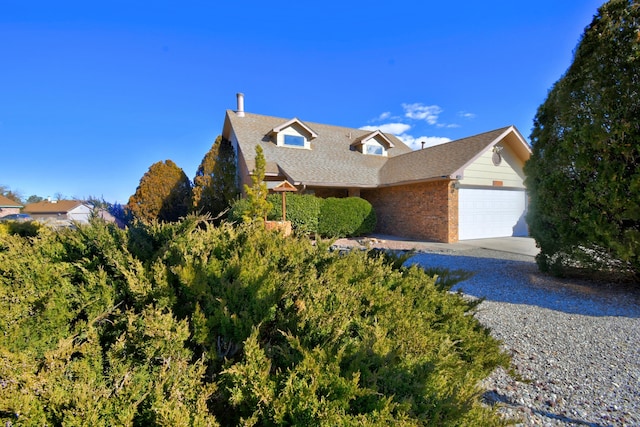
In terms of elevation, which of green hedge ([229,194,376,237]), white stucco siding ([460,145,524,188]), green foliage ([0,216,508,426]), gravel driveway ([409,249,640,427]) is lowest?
gravel driveway ([409,249,640,427])

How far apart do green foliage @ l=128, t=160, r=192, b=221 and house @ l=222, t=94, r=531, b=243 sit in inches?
130

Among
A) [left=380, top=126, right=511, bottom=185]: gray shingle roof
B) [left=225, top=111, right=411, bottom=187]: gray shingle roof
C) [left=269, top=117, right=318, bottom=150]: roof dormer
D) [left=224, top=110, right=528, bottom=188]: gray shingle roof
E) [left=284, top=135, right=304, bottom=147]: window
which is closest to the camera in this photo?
[left=380, top=126, right=511, bottom=185]: gray shingle roof

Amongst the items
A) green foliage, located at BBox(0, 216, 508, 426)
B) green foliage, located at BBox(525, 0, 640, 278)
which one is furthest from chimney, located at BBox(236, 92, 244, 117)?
green foliage, located at BBox(0, 216, 508, 426)

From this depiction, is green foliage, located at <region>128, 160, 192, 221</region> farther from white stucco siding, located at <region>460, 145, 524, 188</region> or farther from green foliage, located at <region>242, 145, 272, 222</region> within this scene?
white stucco siding, located at <region>460, 145, 524, 188</region>

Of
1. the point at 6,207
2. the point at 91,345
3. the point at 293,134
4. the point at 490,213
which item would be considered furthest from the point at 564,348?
the point at 6,207

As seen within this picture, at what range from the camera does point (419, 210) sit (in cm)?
1338

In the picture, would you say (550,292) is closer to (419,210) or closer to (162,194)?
(419,210)

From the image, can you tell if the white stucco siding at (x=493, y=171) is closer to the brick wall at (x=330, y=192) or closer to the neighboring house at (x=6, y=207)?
the brick wall at (x=330, y=192)

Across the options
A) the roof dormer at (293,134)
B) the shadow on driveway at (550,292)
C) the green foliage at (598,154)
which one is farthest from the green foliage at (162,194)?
the green foliage at (598,154)

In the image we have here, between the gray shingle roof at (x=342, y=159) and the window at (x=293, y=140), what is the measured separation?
55 centimetres

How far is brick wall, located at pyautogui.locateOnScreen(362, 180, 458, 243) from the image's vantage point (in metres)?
12.2

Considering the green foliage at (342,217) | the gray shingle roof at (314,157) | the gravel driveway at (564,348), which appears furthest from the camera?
the gray shingle roof at (314,157)

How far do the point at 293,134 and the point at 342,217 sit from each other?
6168 mm

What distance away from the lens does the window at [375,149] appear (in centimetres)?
1825
